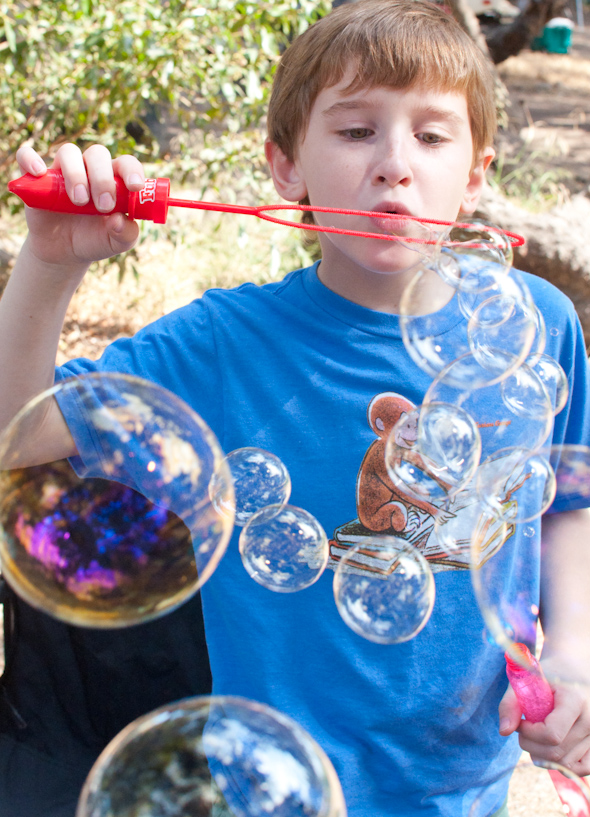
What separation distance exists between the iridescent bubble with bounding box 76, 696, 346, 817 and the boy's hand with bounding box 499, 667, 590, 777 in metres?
0.33

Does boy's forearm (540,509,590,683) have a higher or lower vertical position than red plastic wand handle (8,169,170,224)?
lower

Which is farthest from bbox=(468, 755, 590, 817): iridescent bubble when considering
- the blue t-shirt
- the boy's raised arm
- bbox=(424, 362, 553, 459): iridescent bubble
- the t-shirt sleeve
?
the boy's raised arm

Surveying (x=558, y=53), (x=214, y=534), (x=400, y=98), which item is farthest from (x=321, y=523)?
(x=558, y=53)

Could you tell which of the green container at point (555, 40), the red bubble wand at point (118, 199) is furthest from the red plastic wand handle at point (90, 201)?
the green container at point (555, 40)

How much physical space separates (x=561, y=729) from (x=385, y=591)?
0.29 meters

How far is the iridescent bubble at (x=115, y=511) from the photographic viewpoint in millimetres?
990

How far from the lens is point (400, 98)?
1152 millimetres

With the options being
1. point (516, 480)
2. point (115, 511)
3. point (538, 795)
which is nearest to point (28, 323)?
point (115, 511)

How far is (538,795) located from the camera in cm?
181

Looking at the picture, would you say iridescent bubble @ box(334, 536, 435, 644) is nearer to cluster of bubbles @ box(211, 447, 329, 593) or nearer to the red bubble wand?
cluster of bubbles @ box(211, 447, 329, 593)

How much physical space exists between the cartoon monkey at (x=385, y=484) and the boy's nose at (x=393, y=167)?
1.09 feet

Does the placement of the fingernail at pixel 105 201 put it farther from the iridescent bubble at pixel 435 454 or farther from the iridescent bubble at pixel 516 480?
the iridescent bubble at pixel 516 480

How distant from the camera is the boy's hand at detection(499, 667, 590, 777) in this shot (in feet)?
3.34

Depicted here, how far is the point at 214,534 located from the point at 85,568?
6.8 inches
